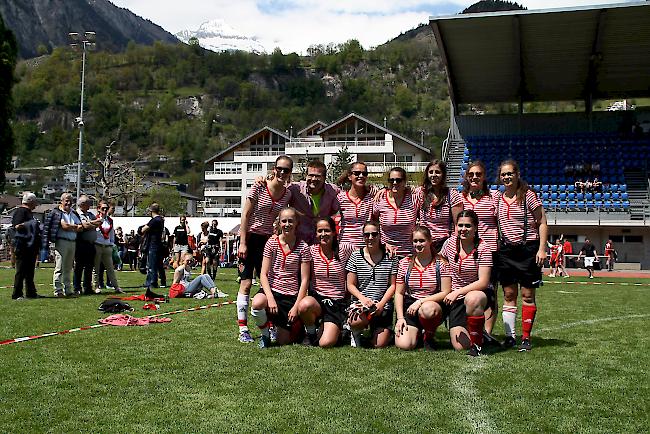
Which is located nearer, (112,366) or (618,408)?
(618,408)

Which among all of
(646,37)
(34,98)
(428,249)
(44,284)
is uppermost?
(34,98)

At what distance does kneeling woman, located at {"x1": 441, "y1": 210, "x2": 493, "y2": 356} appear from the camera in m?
6.43

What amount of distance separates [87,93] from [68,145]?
113ft

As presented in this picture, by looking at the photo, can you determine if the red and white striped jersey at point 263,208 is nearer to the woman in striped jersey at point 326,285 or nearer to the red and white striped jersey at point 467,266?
the woman in striped jersey at point 326,285

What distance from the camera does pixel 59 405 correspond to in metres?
4.56

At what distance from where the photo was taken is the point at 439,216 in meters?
7.30

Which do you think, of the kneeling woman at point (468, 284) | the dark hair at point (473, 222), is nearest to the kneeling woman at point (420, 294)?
the kneeling woman at point (468, 284)

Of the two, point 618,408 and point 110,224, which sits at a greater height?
point 110,224

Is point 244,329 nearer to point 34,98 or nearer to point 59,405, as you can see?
point 59,405

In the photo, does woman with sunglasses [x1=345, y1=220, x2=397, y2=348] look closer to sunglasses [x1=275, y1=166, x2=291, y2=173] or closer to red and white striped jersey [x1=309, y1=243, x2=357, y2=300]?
red and white striped jersey [x1=309, y1=243, x2=357, y2=300]

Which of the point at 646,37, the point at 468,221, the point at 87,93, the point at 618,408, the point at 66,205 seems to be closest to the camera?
→ the point at 618,408

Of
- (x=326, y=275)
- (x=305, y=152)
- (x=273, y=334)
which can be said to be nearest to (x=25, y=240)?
(x=273, y=334)

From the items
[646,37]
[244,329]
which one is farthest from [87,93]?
[244,329]

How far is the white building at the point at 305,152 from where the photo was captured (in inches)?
2719
